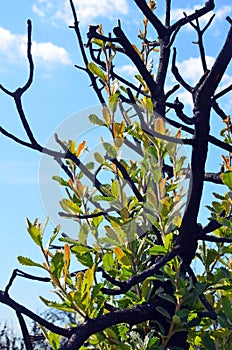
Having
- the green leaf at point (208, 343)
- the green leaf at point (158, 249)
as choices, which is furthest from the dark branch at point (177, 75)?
the green leaf at point (208, 343)

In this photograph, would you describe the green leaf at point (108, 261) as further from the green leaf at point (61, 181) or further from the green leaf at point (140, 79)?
the green leaf at point (140, 79)

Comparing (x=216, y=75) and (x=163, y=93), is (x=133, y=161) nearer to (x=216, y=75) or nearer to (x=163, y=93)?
(x=163, y=93)

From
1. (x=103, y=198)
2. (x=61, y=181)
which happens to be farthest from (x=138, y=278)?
(x=61, y=181)

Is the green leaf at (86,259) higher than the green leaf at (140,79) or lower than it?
lower

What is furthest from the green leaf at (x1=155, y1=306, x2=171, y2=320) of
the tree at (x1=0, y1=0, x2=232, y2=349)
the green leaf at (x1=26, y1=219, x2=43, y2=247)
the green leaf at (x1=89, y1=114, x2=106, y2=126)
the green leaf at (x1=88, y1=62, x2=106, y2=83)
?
the green leaf at (x1=88, y1=62, x2=106, y2=83)

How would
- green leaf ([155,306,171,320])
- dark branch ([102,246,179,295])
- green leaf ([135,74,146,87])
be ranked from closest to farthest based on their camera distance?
1. dark branch ([102,246,179,295])
2. green leaf ([155,306,171,320])
3. green leaf ([135,74,146,87])

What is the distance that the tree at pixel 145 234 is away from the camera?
0.80 metres

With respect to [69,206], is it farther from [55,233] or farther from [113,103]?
[113,103]

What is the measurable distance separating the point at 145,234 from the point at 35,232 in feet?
0.66

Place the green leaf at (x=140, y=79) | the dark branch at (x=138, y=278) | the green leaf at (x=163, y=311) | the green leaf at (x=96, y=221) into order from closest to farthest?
the dark branch at (x=138, y=278), the green leaf at (x=163, y=311), the green leaf at (x=96, y=221), the green leaf at (x=140, y=79)

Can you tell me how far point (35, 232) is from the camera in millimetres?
891

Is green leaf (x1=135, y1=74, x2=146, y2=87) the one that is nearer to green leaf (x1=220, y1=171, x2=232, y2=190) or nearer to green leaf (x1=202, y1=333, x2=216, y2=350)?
green leaf (x1=220, y1=171, x2=232, y2=190)

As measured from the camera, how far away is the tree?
80 centimetres

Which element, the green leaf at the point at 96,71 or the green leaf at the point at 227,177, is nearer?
the green leaf at the point at 227,177
